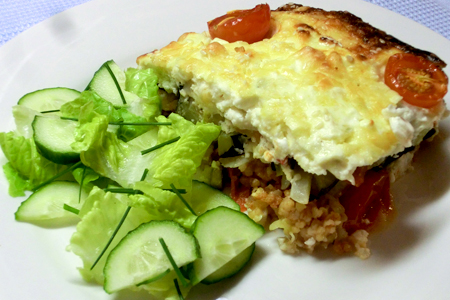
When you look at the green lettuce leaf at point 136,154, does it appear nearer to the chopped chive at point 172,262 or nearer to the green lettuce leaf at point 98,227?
the green lettuce leaf at point 98,227

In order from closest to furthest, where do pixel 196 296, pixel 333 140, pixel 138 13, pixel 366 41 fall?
pixel 333 140
pixel 196 296
pixel 366 41
pixel 138 13

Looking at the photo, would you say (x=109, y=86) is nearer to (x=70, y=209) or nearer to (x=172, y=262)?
(x=70, y=209)

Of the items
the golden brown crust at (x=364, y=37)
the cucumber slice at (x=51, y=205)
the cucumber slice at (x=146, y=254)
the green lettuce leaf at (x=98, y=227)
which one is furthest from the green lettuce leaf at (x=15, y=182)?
the golden brown crust at (x=364, y=37)

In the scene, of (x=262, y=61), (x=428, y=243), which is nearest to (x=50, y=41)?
(x=262, y=61)

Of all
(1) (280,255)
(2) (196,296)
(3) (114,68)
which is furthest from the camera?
(3) (114,68)

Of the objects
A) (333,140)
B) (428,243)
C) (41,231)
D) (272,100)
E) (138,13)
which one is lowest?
(428,243)

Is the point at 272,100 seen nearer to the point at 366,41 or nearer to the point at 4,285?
the point at 366,41
